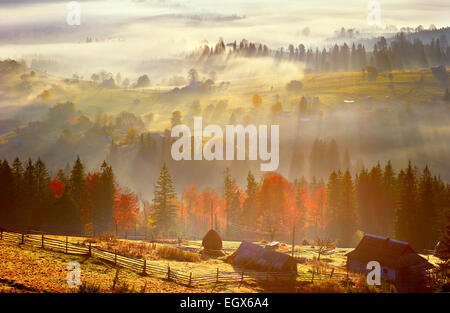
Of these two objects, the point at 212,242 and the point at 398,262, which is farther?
the point at 212,242

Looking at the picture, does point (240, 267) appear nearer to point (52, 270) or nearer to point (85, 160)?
point (52, 270)

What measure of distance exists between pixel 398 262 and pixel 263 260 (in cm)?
1662

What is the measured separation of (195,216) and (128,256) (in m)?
77.0

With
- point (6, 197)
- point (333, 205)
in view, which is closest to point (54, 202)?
point (6, 197)

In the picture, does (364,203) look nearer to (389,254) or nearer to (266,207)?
(266,207)

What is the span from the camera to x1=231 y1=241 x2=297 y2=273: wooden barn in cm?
4931

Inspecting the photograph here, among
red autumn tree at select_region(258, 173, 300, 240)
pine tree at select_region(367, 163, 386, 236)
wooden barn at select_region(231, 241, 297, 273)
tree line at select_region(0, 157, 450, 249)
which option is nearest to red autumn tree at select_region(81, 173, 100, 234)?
tree line at select_region(0, 157, 450, 249)

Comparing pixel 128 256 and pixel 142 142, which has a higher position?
pixel 142 142

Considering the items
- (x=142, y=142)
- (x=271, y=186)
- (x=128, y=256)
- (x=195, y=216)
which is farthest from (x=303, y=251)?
(x=142, y=142)

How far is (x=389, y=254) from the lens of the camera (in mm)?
52219

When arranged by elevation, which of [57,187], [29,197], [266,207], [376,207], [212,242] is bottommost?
[212,242]

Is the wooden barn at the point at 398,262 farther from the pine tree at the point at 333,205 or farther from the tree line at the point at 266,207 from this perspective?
the pine tree at the point at 333,205

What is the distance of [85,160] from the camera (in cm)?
18688

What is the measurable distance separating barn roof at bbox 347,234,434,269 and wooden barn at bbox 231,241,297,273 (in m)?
11.0
